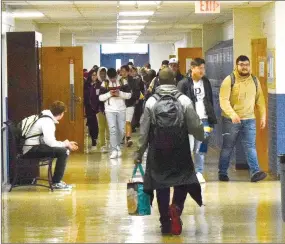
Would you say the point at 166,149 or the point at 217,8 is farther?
the point at 217,8

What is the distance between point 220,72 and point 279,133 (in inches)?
173

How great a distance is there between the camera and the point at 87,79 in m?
17.5

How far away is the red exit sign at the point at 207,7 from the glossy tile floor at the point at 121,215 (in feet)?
7.68

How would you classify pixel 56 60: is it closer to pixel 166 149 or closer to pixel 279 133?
pixel 279 133

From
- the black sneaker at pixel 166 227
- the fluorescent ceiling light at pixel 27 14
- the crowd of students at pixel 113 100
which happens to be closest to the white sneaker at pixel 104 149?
the crowd of students at pixel 113 100

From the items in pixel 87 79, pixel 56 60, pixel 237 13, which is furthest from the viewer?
pixel 87 79

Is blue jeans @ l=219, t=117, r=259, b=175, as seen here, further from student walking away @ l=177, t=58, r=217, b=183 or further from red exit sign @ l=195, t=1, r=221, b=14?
red exit sign @ l=195, t=1, r=221, b=14

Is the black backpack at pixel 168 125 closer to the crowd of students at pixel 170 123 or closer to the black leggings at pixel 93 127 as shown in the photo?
the crowd of students at pixel 170 123

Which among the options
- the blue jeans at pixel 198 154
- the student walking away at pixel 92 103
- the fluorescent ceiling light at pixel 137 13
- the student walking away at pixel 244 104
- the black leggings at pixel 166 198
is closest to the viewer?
the black leggings at pixel 166 198

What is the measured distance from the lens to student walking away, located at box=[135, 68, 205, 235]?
770cm

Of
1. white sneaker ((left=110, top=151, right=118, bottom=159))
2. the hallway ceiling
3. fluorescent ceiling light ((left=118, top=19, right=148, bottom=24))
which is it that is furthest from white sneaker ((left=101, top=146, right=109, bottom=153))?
fluorescent ceiling light ((left=118, top=19, right=148, bottom=24))

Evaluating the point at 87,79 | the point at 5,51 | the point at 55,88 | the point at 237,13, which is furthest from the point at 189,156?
the point at 87,79

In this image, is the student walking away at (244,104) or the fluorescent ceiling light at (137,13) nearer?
the student walking away at (244,104)

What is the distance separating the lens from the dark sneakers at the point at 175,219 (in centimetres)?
784
